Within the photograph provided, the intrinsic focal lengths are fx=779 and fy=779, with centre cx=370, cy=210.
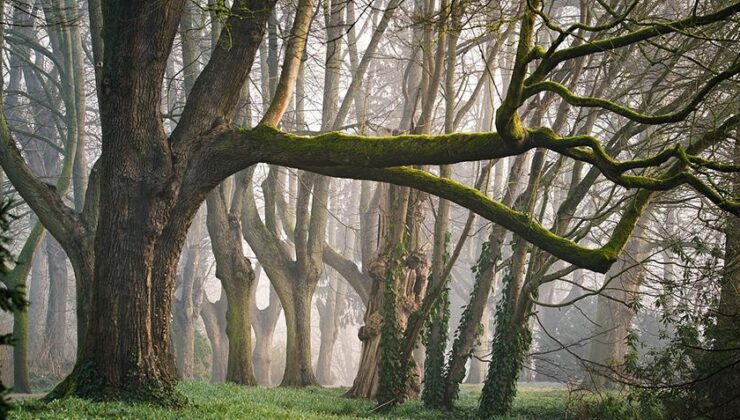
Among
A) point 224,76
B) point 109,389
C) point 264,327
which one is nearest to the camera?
point 109,389

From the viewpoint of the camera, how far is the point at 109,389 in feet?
34.3

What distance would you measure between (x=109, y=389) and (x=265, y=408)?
2270 mm

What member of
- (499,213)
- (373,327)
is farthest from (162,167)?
(373,327)

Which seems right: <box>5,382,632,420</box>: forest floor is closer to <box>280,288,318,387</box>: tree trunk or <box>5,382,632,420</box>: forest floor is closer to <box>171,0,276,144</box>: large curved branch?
<box>280,288,318,387</box>: tree trunk

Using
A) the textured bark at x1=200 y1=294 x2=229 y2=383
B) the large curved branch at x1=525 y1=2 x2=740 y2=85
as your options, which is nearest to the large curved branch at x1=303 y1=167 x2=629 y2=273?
the large curved branch at x1=525 y1=2 x2=740 y2=85

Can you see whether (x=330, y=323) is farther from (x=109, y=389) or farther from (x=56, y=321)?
(x=109, y=389)

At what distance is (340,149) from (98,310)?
4.00 m

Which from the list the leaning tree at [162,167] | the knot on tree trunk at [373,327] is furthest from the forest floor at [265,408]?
the knot on tree trunk at [373,327]

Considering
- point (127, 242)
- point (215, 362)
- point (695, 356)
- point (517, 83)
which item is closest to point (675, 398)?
point (695, 356)

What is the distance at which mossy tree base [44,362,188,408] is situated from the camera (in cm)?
1043

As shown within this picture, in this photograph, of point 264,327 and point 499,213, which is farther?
point 264,327

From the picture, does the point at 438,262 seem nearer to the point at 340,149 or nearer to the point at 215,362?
the point at 340,149

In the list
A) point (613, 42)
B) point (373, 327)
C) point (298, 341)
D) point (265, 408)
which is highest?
point (613, 42)

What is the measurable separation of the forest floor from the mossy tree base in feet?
1.34
